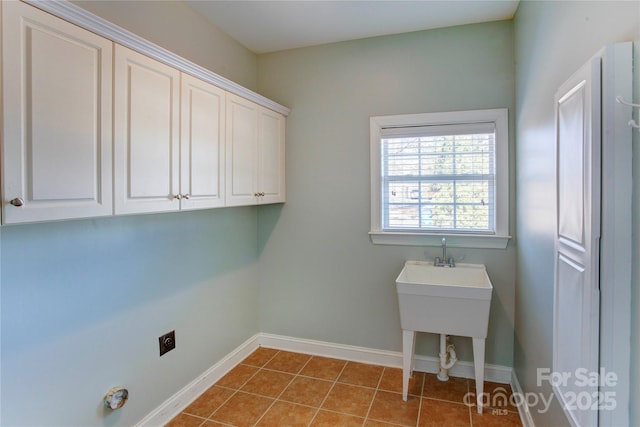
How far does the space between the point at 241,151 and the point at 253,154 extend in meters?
0.16

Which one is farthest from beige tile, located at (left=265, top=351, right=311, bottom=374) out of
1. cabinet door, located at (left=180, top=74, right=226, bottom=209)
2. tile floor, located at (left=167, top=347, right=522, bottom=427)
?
cabinet door, located at (left=180, top=74, right=226, bottom=209)

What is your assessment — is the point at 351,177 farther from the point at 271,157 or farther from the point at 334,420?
the point at 334,420

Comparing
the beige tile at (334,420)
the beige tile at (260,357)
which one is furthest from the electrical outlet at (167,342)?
the beige tile at (334,420)

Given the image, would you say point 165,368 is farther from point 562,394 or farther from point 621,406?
point 621,406

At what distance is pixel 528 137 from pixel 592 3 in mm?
1020

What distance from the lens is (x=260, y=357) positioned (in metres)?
3.04

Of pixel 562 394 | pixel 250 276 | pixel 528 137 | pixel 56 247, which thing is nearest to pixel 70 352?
pixel 56 247

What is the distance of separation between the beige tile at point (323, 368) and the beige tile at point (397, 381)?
1.17ft

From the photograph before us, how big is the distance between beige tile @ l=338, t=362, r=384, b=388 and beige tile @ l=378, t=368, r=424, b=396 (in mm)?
47

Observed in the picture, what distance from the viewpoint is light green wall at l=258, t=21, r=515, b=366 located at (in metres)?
2.62

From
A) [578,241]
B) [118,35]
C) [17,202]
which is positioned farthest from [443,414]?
[118,35]

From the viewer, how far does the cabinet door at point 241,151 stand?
237 centimetres

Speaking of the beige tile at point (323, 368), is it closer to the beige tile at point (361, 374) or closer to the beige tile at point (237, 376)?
the beige tile at point (361, 374)

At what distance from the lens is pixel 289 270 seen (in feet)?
10.3
